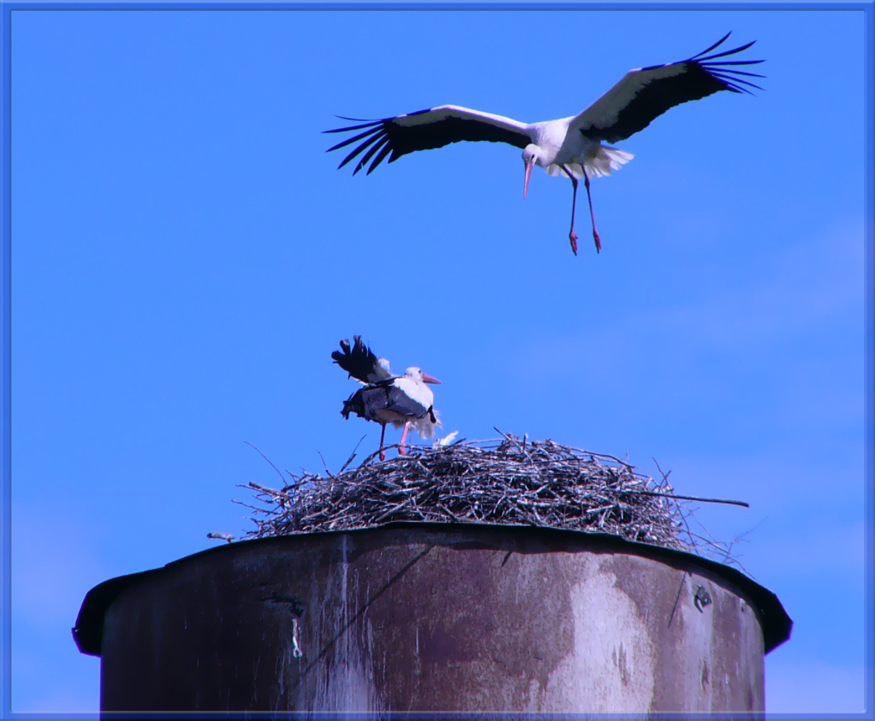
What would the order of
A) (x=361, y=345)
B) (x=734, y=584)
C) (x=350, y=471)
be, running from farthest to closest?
(x=361, y=345) < (x=350, y=471) < (x=734, y=584)

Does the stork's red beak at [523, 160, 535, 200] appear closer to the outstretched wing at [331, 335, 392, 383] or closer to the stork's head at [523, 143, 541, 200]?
the stork's head at [523, 143, 541, 200]

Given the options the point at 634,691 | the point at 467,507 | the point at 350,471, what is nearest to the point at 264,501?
the point at 350,471

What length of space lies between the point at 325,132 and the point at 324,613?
6866 mm

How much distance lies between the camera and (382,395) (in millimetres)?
12297

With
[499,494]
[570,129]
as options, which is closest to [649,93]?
[570,129]

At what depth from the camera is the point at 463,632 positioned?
24.5ft

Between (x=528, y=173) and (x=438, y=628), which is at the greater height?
(x=528, y=173)

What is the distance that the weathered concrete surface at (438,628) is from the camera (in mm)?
7398

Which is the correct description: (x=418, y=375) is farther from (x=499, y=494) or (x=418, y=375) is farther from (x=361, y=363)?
(x=499, y=494)

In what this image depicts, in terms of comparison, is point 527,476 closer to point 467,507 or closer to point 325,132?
point 467,507

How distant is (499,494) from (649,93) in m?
5.17

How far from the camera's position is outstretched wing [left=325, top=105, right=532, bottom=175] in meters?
13.4

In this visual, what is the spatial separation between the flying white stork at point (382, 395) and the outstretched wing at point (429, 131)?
225 centimetres

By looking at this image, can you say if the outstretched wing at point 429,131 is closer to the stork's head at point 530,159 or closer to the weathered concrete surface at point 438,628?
the stork's head at point 530,159
